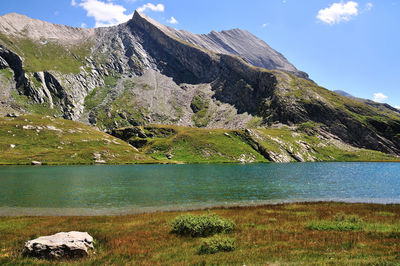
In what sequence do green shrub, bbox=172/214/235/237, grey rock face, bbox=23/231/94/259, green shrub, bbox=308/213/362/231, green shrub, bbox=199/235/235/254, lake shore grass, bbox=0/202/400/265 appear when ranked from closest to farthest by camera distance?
lake shore grass, bbox=0/202/400/265 → grey rock face, bbox=23/231/94/259 → green shrub, bbox=199/235/235/254 → green shrub, bbox=172/214/235/237 → green shrub, bbox=308/213/362/231

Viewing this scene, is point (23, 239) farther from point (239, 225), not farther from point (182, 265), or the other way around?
point (239, 225)

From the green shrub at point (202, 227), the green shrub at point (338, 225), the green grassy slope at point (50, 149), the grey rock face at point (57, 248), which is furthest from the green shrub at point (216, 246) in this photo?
the green grassy slope at point (50, 149)

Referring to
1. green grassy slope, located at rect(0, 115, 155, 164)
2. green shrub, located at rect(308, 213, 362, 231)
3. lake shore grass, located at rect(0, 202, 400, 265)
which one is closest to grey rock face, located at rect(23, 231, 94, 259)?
lake shore grass, located at rect(0, 202, 400, 265)

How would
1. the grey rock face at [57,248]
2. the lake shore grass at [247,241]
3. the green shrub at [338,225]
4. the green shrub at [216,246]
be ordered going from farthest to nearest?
the green shrub at [338,225], the green shrub at [216,246], the grey rock face at [57,248], the lake shore grass at [247,241]

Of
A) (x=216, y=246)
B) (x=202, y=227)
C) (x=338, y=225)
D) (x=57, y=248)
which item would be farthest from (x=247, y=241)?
(x=57, y=248)

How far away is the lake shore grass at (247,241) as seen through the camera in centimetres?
1625

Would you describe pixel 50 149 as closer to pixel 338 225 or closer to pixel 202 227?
pixel 202 227

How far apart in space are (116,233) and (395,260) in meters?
22.0

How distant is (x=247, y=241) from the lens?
20.9 metres

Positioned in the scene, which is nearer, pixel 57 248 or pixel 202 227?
pixel 57 248

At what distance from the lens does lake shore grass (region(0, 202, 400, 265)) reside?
53.3ft

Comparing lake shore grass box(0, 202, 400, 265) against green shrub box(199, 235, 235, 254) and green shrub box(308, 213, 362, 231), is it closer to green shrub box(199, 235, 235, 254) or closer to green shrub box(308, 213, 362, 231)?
green shrub box(308, 213, 362, 231)

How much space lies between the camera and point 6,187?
214 feet

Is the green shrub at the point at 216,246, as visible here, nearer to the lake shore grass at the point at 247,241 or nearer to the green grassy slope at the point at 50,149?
the lake shore grass at the point at 247,241
